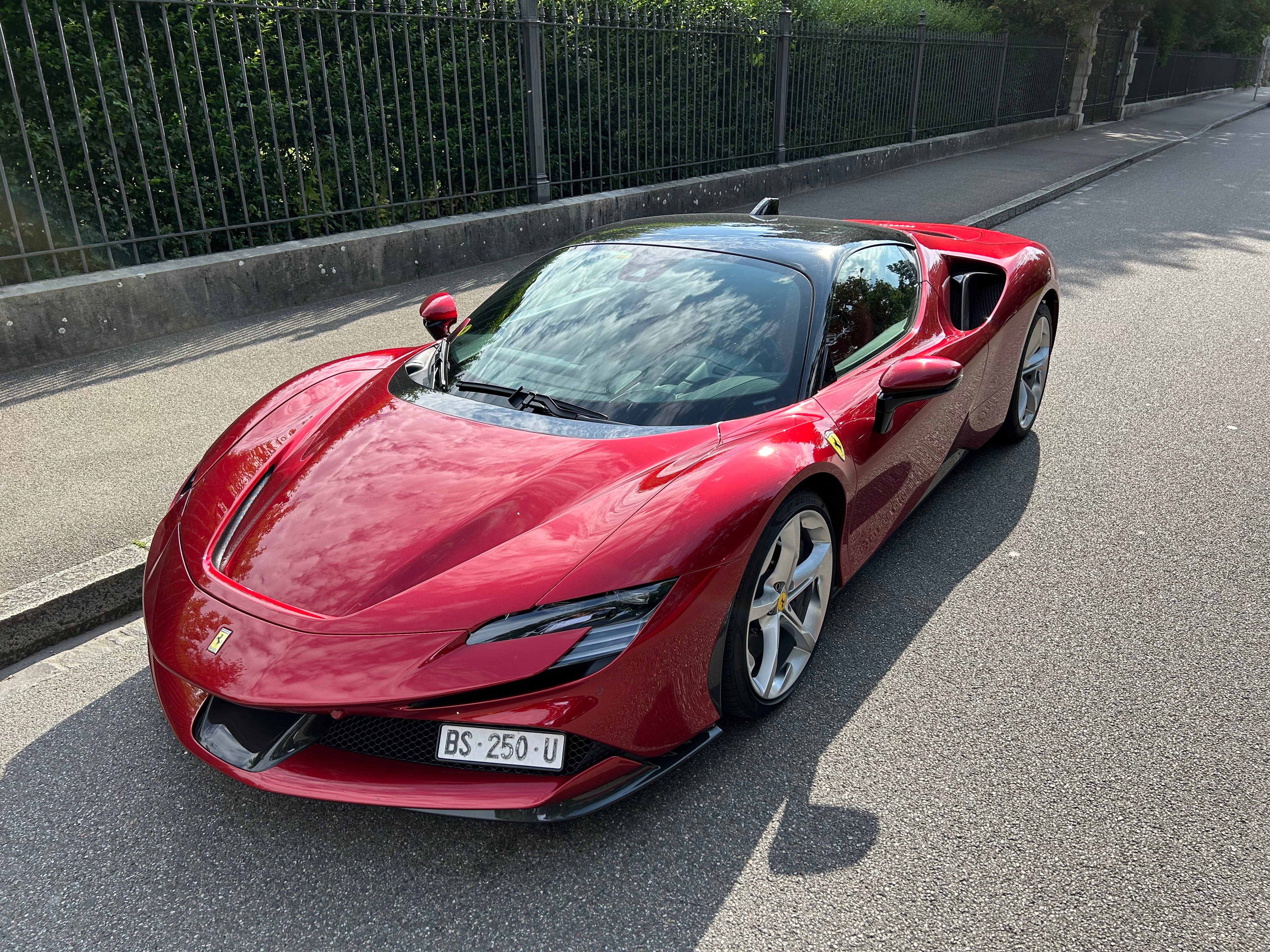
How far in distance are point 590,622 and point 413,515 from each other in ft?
2.04

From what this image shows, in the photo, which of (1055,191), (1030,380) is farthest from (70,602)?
(1055,191)

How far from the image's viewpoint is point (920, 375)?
3.06 metres

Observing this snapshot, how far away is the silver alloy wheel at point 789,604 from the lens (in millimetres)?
2670

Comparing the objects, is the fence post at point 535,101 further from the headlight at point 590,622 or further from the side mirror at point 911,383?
the headlight at point 590,622

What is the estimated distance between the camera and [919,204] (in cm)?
1169

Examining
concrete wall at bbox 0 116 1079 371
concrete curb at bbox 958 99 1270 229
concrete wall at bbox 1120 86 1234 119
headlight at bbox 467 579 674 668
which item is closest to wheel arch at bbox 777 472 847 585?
headlight at bbox 467 579 674 668

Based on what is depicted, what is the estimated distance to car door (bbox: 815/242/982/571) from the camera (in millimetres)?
3070

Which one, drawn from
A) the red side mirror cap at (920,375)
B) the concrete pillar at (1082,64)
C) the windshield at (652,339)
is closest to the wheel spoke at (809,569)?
the windshield at (652,339)

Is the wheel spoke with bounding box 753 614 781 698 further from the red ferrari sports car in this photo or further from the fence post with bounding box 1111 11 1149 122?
the fence post with bounding box 1111 11 1149 122

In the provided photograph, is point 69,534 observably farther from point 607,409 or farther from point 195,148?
point 195,148

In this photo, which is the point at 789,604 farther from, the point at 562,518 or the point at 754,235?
the point at 754,235

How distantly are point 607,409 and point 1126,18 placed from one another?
2858 cm

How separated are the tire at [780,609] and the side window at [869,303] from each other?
560mm

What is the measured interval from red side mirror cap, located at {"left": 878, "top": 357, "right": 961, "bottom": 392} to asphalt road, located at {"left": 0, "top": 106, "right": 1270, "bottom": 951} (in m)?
0.83
